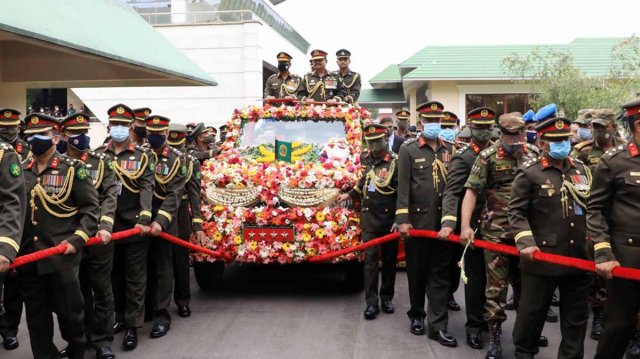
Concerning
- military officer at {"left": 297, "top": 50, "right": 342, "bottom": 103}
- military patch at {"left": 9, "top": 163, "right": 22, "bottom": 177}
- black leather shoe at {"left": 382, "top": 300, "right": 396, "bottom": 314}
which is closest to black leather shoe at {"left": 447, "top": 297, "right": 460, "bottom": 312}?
black leather shoe at {"left": 382, "top": 300, "right": 396, "bottom": 314}

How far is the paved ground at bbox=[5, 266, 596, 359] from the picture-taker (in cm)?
520

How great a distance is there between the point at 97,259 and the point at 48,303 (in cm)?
60

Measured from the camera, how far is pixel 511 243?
16.7 feet

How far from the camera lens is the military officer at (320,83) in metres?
9.08

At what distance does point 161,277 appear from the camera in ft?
19.4

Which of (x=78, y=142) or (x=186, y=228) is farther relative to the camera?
(x=186, y=228)

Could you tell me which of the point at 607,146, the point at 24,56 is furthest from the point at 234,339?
the point at 24,56

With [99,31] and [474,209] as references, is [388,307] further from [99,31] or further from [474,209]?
[99,31]

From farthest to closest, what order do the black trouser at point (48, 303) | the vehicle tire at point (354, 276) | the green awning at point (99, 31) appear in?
the green awning at point (99, 31), the vehicle tire at point (354, 276), the black trouser at point (48, 303)

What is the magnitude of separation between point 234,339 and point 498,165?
9.20 ft

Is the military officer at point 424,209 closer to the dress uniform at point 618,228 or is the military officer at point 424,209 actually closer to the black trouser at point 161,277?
the dress uniform at point 618,228

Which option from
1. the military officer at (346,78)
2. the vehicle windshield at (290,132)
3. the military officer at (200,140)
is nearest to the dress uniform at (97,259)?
the vehicle windshield at (290,132)

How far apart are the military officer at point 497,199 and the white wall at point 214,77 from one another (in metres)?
19.2

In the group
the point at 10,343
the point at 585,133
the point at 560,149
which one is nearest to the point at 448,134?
the point at 585,133
